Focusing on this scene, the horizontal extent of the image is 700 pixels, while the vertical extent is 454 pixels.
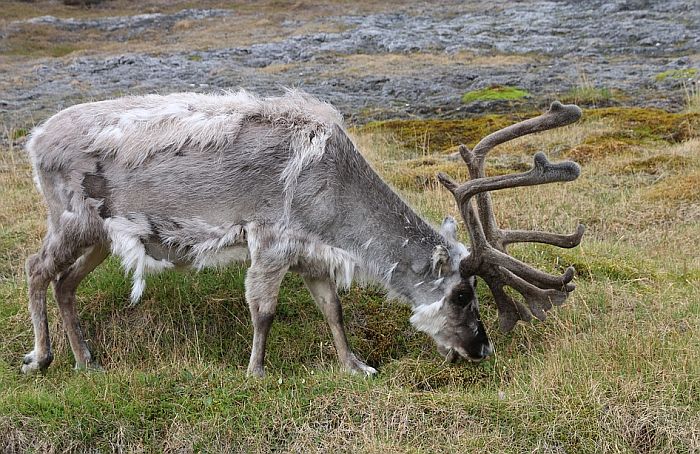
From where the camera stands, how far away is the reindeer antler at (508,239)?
625 centimetres

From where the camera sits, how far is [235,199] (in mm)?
6699

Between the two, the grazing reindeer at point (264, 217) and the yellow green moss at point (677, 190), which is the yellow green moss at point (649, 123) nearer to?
the yellow green moss at point (677, 190)

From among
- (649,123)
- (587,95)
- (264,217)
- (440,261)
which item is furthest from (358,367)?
(587,95)

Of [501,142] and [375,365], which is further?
[375,365]

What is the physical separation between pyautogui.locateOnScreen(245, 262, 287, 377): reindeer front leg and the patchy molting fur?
36mm

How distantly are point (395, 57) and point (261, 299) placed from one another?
2571 centimetres

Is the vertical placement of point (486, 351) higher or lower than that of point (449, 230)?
lower

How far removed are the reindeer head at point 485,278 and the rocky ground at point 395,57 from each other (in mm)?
13051

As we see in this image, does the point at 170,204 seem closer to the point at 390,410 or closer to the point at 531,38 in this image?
the point at 390,410

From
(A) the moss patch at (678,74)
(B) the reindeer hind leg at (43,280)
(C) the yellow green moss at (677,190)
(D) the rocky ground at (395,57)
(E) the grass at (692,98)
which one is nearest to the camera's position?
(B) the reindeer hind leg at (43,280)

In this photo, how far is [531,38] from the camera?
33.6 meters

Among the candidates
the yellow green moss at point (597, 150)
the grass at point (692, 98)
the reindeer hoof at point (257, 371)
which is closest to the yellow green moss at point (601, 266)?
the reindeer hoof at point (257, 371)

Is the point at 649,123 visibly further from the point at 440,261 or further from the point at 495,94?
the point at 440,261

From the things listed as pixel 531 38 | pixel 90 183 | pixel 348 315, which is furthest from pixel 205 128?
pixel 531 38
